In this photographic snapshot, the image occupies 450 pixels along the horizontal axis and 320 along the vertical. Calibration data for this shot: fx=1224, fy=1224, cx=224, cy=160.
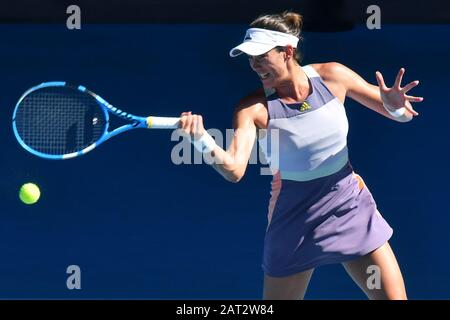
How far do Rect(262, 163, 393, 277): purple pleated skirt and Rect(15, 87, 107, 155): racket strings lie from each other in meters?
0.76

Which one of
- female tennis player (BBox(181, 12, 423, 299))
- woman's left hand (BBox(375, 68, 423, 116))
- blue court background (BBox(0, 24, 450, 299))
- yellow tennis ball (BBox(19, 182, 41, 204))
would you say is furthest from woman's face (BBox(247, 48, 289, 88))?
yellow tennis ball (BBox(19, 182, 41, 204))

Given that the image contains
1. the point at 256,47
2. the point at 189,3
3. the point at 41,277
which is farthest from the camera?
the point at 41,277

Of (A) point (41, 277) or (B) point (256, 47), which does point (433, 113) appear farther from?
(A) point (41, 277)

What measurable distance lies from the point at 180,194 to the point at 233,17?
77cm

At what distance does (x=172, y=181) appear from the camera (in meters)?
5.03

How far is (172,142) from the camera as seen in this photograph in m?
5.02

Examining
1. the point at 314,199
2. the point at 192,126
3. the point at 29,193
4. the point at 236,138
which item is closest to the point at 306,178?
the point at 314,199

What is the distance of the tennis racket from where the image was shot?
439 cm

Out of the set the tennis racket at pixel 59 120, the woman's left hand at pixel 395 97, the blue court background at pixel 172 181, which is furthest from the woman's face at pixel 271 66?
the blue court background at pixel 172 181

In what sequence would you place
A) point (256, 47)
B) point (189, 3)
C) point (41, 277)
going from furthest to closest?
point (41, 277)
point (189, 3)
point (256, 47)

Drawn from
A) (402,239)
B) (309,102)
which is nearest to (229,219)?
(402,239)

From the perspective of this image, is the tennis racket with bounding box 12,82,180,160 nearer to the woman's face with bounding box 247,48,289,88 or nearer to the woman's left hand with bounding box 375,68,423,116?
the woman's face with bounding box 247,48,289,88

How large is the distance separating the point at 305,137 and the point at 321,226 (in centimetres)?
30

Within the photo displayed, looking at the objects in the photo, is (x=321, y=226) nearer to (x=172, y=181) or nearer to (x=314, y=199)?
(x=314, y=199)
